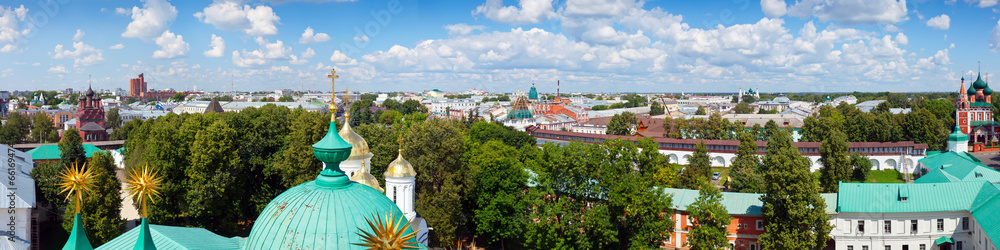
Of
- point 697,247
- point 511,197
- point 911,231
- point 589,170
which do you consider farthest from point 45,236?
point 911,231

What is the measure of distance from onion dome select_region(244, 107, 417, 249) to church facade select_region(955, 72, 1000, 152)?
Answer: 232 ft

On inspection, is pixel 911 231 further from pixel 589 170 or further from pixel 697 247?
pixel 589 170

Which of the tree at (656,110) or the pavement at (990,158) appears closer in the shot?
the pavement at (990,158)

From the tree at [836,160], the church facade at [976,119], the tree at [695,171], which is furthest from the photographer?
the church facade at [976,119]

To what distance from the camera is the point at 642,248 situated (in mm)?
21766

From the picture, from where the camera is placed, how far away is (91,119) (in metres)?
68.1

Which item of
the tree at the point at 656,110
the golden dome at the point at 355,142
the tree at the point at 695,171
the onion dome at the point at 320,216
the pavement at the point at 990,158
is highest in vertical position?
the tree at the point at 656,110

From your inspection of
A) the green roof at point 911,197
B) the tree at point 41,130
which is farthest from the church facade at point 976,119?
the tree at point 41,130

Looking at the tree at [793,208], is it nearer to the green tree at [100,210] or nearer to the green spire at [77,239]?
the green spire at [77,239]

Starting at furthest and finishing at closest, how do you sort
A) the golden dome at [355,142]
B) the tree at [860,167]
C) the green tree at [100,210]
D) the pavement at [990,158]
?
the pavement at [990,158], the tree at [860,167], the green tree at [100,210], the golden dome at [355,142]

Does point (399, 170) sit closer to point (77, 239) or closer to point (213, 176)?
point (213, 176)

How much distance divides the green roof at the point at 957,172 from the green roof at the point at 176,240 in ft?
103

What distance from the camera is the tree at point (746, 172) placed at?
101 feet

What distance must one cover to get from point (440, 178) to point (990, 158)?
178ft
